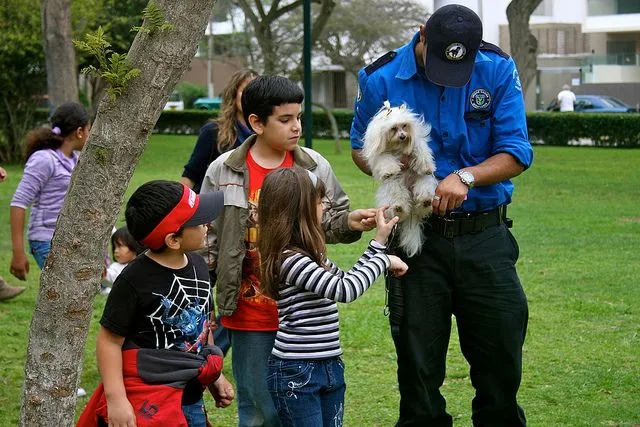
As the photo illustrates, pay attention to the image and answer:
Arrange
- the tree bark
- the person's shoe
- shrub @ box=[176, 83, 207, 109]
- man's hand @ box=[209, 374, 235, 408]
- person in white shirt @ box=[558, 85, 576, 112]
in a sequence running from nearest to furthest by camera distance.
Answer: man's hand @ box=[209, 374, 235, 408] < the person's shoe < the tree bark < person in white shirt @ box=[558, 85, 576, 112] < shrub @ box=[176, 83, 207, 109]

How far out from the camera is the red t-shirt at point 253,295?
4.66m

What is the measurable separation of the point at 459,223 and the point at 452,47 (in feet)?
2.56

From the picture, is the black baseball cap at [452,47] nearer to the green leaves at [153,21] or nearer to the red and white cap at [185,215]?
the red and white cap at [185,215]

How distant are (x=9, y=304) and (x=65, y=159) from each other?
10.9ft

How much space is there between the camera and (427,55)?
179 inches

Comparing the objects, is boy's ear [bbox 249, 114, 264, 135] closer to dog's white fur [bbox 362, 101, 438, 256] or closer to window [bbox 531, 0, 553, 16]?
dog's white fur [bbox 362, 101, 438, 256]

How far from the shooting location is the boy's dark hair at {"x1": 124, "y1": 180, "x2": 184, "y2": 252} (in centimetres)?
400

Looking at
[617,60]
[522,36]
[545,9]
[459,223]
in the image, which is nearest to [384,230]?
[459,223]

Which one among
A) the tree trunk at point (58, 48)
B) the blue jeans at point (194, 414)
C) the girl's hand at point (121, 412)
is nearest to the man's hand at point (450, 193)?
the blue jeans at point (194, 414)

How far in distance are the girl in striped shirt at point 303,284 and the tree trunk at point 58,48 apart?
16046mm

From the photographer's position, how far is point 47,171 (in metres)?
7.29

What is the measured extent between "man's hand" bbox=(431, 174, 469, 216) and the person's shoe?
6.73m

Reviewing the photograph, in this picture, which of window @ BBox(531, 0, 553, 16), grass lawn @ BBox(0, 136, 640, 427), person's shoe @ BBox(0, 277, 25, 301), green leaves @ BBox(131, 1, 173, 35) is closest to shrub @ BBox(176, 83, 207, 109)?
window @ BBox(531, 0, 553, 16)

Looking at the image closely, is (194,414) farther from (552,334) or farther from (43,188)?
(552,334)
